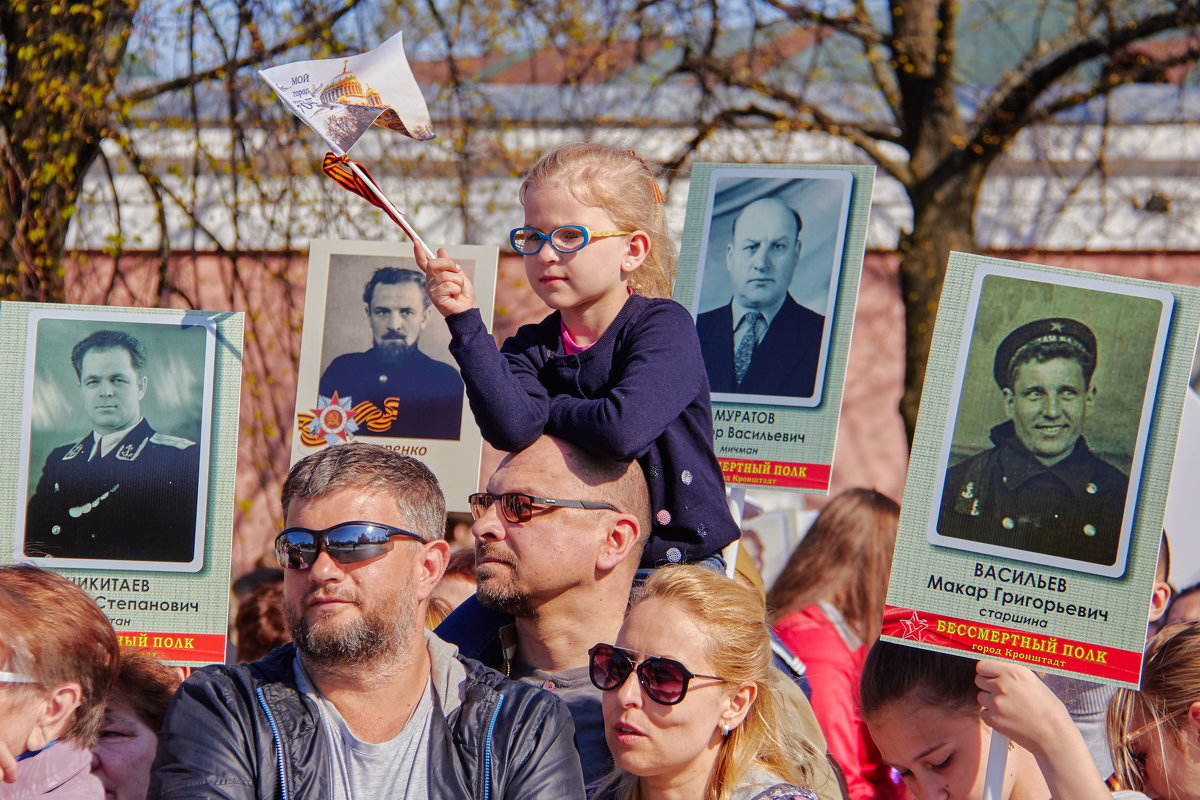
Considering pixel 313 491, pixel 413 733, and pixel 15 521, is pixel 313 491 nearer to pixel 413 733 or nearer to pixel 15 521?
pixel 413 733

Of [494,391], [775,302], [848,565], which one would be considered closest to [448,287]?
[494,391]

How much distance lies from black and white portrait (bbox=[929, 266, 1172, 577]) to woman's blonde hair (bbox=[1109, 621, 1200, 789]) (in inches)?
14.7

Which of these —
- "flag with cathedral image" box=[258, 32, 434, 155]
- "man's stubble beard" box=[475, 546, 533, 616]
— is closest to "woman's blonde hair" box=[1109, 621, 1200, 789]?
"man's stubble beard" box=[475, 546, 533, 616]

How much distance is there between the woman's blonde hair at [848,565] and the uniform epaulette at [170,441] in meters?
2.07

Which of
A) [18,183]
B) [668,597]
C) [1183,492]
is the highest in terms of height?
[18,183]

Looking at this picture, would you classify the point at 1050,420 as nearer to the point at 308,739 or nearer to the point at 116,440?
the point at 308,739

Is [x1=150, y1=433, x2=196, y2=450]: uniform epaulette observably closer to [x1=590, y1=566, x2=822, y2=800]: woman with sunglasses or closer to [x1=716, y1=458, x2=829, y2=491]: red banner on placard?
[x1=590, y1=566, x2=822, y2=800]: woman with sunglasses

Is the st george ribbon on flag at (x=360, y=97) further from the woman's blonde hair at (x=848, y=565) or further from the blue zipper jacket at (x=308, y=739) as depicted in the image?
the woman's blonde hair at (x=848, y=565)

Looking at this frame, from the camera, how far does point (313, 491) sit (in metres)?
2.62

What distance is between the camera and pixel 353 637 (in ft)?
8.36

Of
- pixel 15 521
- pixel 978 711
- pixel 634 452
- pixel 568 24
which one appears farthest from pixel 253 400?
pixel 978 711

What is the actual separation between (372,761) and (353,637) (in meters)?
0.25

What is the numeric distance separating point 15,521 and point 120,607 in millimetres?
364

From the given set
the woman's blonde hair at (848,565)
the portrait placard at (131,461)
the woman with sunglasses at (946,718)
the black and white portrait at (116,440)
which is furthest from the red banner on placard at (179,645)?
the woman's blonde hair at (848,565)
